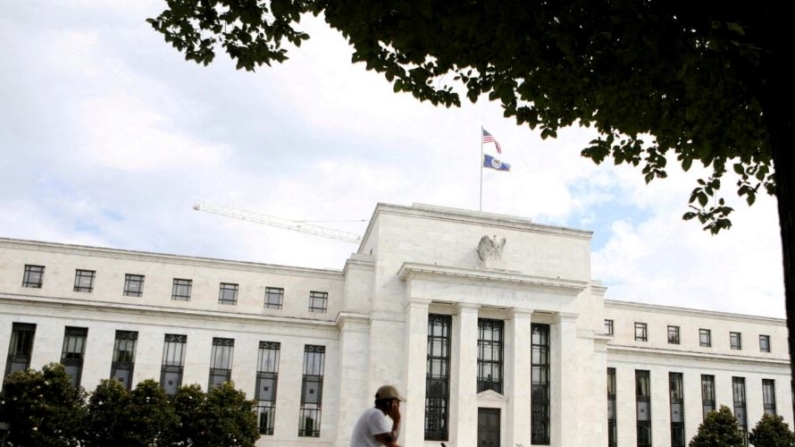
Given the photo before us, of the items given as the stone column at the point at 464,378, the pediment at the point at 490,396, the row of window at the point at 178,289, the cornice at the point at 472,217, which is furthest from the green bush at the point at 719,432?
the row of window at the point at 178,289

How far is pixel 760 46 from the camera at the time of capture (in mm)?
7555

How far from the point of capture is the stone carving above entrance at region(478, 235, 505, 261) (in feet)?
162

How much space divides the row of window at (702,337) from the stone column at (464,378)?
14.8 metres

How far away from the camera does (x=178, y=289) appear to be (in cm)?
4931

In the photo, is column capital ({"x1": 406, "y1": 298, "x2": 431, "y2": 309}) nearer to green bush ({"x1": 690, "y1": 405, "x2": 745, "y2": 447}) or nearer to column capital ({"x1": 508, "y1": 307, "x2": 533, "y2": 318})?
column capital ({"x1": 508, "y1": 307, "x2": 533, "y2": 318})

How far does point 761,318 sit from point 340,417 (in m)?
35.4

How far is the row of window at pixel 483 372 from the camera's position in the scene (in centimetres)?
4641

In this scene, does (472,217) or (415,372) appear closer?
(415,372)

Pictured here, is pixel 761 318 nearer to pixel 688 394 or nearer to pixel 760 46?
pixel 688 394

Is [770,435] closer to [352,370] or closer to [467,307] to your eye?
[467,307]

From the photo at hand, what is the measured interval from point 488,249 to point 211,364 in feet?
61.5

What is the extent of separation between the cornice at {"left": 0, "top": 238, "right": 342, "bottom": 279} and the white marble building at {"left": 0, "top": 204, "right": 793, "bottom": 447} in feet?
0.29

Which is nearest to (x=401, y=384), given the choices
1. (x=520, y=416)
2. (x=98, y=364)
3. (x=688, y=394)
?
(x=520, y=416)

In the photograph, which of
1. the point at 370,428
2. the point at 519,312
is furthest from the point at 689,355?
the point at 370,428
